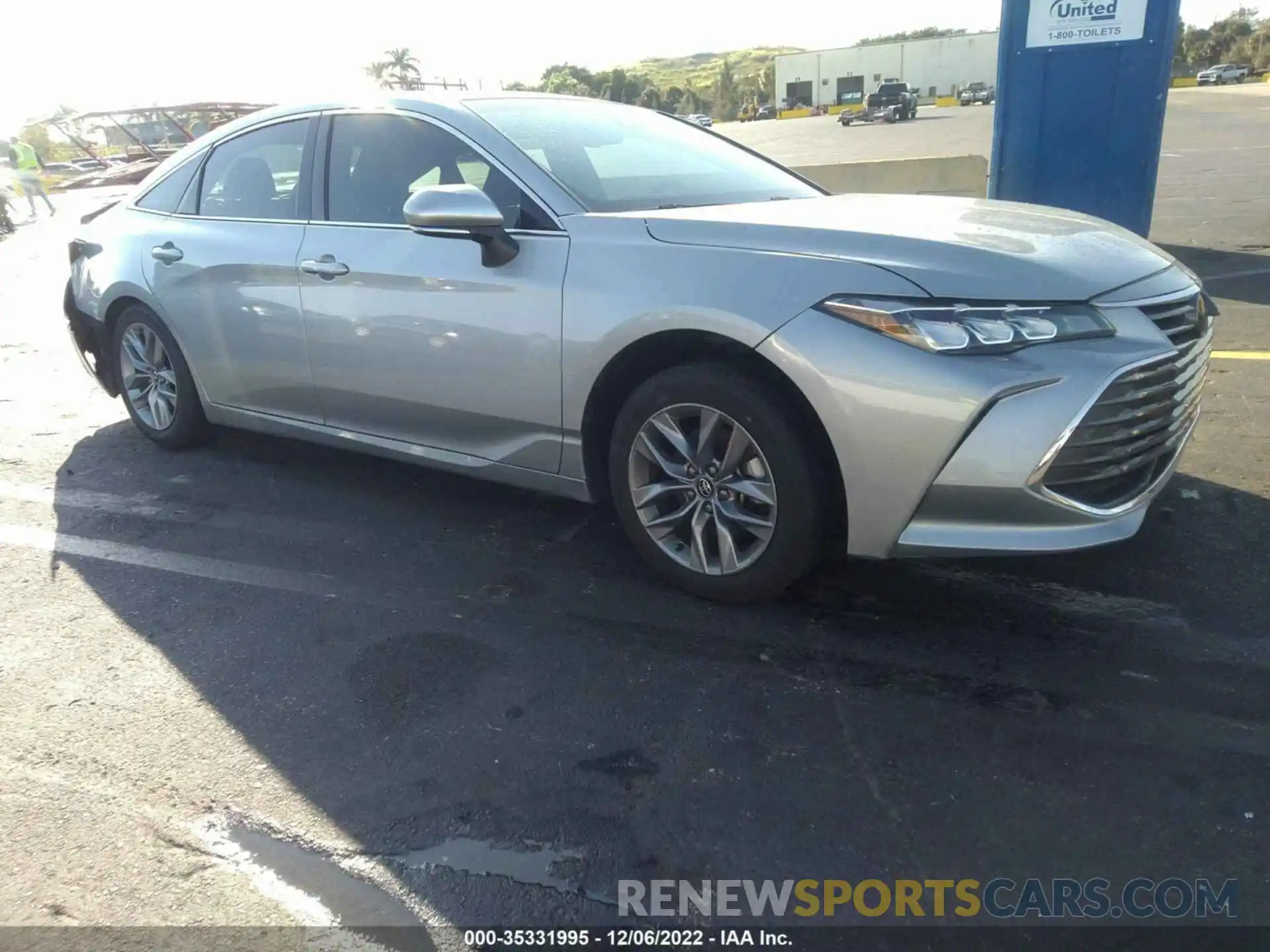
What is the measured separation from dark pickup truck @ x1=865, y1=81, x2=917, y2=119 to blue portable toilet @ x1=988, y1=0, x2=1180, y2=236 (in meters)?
47.2

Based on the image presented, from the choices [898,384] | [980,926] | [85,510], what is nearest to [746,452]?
[898,384]

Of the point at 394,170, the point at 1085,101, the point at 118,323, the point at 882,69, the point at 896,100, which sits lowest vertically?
the point at 118,323

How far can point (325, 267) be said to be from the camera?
3.94 metres

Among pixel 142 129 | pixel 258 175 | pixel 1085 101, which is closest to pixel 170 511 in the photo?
pixel 258 175

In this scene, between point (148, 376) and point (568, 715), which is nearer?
point (568, 715)

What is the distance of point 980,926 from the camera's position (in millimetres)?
1977

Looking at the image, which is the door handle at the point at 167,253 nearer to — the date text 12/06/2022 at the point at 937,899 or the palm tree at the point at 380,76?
the palm tree at the point at 380,76

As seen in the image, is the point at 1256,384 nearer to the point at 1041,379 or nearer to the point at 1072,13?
the point at 1041,379

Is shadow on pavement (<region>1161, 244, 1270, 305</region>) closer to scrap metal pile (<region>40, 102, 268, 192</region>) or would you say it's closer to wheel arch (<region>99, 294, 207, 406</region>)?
wheel arch (<region>99, 294, 207, 406</region>)

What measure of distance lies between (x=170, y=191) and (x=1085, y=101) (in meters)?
6.40

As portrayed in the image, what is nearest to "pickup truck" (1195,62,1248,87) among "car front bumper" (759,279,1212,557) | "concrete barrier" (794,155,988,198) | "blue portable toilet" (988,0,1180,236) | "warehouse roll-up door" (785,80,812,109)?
"warehouse roll-up door" (785,80,812,109)

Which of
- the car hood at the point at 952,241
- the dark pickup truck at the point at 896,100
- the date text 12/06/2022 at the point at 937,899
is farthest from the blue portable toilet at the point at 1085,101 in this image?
the dark pickup truck at the point at 896,100

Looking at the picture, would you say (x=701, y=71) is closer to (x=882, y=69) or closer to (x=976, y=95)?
(x=882, y=69)

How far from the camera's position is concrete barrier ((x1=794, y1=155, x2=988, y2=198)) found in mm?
11383
